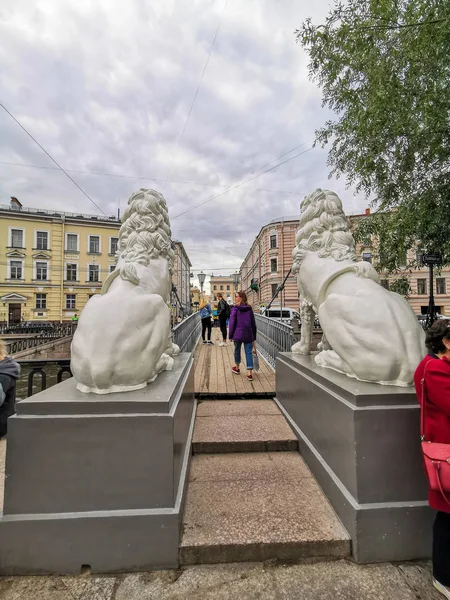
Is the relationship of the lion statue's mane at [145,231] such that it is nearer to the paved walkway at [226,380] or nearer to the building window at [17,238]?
the paved walkway at [226,380]

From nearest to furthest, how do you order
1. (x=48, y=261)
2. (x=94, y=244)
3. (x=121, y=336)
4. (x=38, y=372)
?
(x=121, y=336)
(x=38, y=372)
(x=48, y=261)
(x=94, y=244)

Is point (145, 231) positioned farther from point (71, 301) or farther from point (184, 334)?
point (71, 301)

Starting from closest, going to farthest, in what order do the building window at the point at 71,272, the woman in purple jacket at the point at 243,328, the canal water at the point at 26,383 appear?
the woman in purple jacket at the point at 243,328 < the canal water at the point at 26,383 < the building window at the point at 71,272

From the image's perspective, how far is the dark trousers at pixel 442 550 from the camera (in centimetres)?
163

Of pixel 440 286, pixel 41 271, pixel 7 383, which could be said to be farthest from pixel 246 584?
pixel 41 271

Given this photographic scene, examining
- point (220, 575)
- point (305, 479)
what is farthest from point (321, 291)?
point (220, 575)

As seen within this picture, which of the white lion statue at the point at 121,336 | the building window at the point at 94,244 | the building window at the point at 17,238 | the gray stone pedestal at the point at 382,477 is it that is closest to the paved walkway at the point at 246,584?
the gray stone pedestal at the point at 382,477

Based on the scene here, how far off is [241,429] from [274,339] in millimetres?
3633

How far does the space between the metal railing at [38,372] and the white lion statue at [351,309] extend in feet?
9.20

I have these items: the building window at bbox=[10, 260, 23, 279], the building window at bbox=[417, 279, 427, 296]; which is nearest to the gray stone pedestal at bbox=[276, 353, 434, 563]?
the building window at bbox=[417, 279, 427, 296]

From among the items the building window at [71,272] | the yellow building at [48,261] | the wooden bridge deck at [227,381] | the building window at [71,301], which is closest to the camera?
the wooden bridge deck at [227,381]

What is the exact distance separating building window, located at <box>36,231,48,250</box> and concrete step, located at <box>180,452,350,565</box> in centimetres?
3608

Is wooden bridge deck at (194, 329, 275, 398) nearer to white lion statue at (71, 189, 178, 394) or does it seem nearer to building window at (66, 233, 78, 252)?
white lion statue at (71, 189, 178, 394)

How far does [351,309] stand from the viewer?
2.41m
